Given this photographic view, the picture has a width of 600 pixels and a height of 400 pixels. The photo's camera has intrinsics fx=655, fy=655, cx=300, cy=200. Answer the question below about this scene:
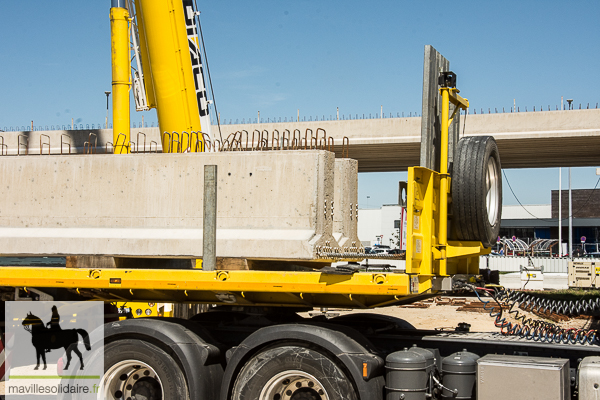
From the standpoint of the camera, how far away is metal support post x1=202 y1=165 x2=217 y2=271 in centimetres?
607

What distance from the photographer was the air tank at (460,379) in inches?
224

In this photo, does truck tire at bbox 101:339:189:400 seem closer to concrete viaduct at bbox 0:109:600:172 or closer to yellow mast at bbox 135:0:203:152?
yellow mast at bbox 135:0:203:152

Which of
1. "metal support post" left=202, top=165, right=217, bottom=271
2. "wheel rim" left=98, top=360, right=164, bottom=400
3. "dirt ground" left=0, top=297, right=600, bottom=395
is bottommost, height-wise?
"dirt ground" left=0, top=297, right=600, bottom=395

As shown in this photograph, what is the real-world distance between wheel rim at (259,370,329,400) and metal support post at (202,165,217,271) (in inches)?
46.2

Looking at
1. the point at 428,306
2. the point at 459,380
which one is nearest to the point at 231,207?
the point at 459,380

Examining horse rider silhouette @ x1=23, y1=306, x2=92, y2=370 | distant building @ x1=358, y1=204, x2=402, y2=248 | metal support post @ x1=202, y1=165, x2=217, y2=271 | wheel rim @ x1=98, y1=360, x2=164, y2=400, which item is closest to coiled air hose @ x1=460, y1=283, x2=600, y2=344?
metal support post @ x1=202, y1=165, x2=217, y2=271

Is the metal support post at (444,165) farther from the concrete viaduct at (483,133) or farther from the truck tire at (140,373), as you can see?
the concrete viaduct at (483,133)

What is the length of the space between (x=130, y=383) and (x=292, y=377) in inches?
67.7

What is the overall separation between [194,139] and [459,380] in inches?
171

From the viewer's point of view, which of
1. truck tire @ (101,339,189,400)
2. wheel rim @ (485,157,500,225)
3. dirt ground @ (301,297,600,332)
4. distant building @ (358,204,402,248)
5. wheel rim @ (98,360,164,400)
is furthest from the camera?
distant building @ (358,204,402,248)

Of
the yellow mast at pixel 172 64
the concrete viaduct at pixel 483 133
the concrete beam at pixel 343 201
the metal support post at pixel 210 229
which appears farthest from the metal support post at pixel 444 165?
the concrete viaduct at pixel 483 133

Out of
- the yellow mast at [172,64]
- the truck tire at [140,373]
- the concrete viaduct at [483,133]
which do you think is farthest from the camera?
the concrete viaduct at [483,133]

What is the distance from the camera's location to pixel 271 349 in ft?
19.6

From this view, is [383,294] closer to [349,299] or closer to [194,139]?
[349,299]
